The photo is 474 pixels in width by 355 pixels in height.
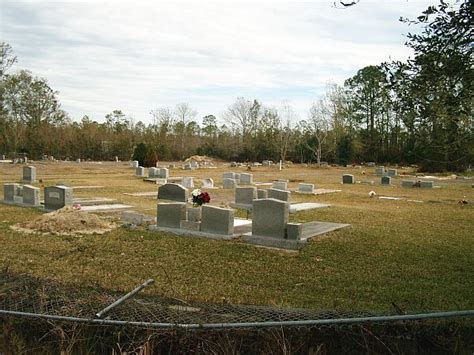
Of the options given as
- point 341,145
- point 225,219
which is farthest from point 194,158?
point 225,219

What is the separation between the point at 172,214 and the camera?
469 inches

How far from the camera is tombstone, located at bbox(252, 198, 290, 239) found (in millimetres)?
10539

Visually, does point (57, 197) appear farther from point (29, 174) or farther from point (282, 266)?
point (29, 174)

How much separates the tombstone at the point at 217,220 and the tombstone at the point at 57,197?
588 centimetres

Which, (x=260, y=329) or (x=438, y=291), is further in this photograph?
(x=438, y=291)

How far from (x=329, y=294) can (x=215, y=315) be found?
344cm

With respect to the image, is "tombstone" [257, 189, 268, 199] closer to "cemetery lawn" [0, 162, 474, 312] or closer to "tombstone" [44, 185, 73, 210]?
"cemetery lawn" [0, 162, 474, 312]

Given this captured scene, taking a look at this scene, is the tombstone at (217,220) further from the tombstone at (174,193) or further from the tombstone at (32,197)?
the tombstone at (32,197)

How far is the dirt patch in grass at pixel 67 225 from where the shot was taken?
11500mm

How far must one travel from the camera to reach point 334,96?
2549 inches

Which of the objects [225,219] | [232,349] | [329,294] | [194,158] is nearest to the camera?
[232,349]

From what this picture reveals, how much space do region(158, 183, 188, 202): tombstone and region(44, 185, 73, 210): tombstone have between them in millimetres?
4206

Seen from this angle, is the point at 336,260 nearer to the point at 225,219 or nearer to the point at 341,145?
the point at 225,219

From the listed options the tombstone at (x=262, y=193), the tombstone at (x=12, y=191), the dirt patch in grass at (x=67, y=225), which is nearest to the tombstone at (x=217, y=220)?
the dirt patch in grass at (x=67, y=225)
